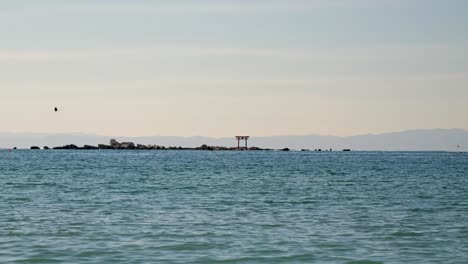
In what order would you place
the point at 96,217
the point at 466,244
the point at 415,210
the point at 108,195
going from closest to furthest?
the point at 466,244 → the point at 96,217 → the point at 415,210 → the point at 108,195

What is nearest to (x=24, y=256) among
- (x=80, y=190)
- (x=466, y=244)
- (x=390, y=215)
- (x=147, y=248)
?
(x=147, y=248)

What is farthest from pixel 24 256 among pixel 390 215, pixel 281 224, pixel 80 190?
pixel 80 190

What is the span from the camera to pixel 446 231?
102ft

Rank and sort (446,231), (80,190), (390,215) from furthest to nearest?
(80,190)
(390,215)
(446,231)

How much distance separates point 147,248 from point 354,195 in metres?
31.1

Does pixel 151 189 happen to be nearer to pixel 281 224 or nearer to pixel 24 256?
pixel 281 224

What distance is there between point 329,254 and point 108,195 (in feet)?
98.6

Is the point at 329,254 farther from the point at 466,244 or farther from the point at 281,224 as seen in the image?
the point at 281,224

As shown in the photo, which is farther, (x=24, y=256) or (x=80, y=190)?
(x=80, y=190)

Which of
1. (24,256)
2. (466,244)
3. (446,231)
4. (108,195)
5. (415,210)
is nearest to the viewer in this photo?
(24,256)

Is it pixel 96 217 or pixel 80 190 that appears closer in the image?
pixel 96 217

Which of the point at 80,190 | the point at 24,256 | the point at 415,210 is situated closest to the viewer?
the point at 24,256

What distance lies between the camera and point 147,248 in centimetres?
2559

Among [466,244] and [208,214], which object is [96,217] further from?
[466,244]
